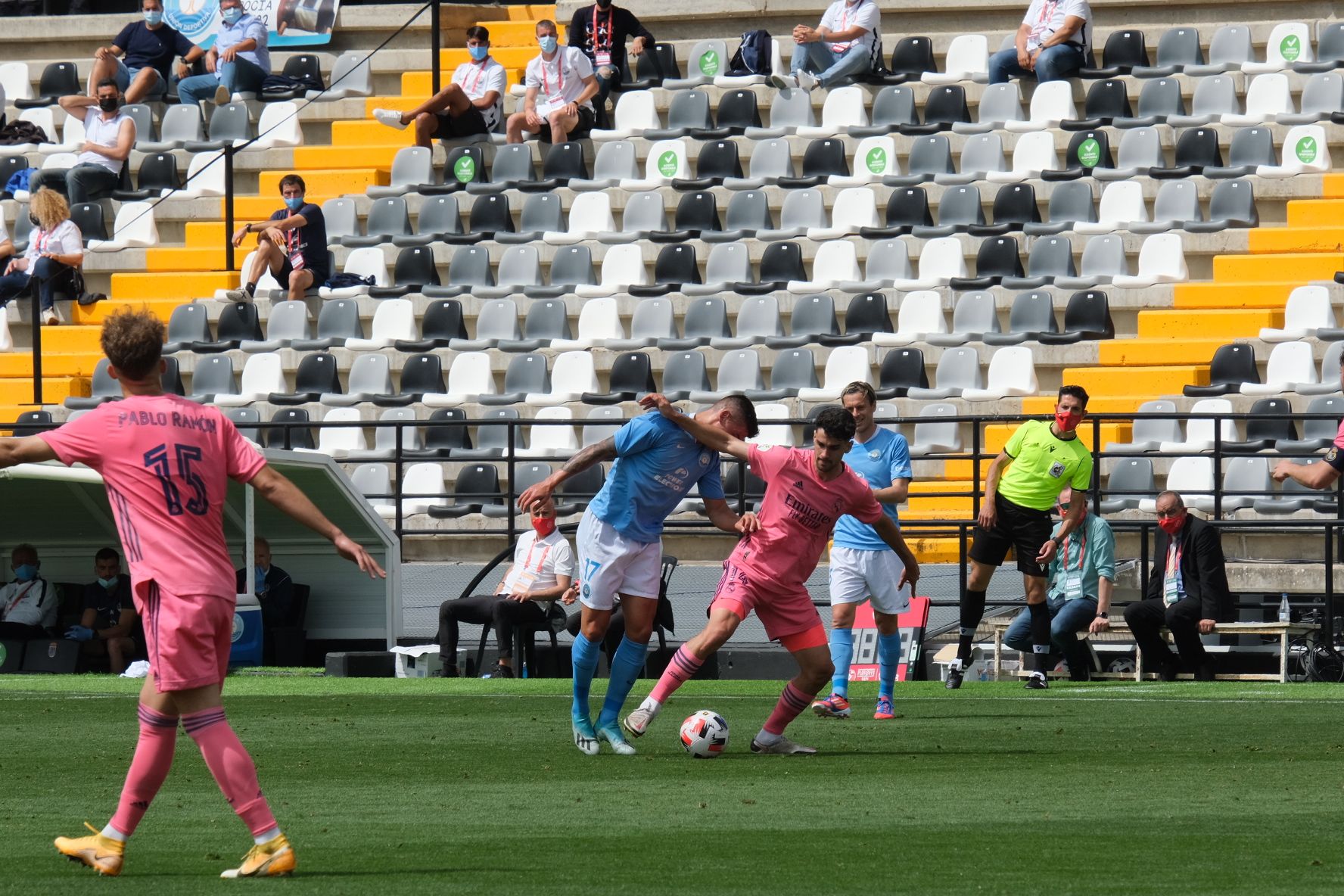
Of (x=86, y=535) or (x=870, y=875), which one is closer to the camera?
(x=870, y=875)

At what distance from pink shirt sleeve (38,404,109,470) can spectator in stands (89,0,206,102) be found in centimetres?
2232

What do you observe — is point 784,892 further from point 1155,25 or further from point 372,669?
point 1155,25

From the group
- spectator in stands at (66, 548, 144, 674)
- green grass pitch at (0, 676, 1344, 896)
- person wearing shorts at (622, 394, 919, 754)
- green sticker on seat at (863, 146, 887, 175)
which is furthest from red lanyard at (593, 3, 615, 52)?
person wearing shorts at (622, 394, 919, 754)

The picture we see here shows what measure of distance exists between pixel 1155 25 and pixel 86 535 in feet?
44.8

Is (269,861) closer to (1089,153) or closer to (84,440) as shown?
(84,440)

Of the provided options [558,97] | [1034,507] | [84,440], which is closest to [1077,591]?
[1034,507]

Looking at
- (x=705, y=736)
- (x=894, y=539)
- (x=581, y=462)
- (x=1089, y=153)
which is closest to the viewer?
(x=705, y=736)

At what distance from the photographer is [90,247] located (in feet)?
84.5

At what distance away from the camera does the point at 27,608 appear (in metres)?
18.0

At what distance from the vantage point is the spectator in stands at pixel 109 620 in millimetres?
17797

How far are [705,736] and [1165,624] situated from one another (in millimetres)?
6754

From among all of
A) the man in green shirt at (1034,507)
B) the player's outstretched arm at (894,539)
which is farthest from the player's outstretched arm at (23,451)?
the man in green shirt at (1034,507)

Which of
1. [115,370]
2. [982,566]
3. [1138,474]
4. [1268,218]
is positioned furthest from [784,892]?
[1268,218]

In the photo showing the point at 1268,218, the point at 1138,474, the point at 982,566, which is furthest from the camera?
the point at 1268,218
